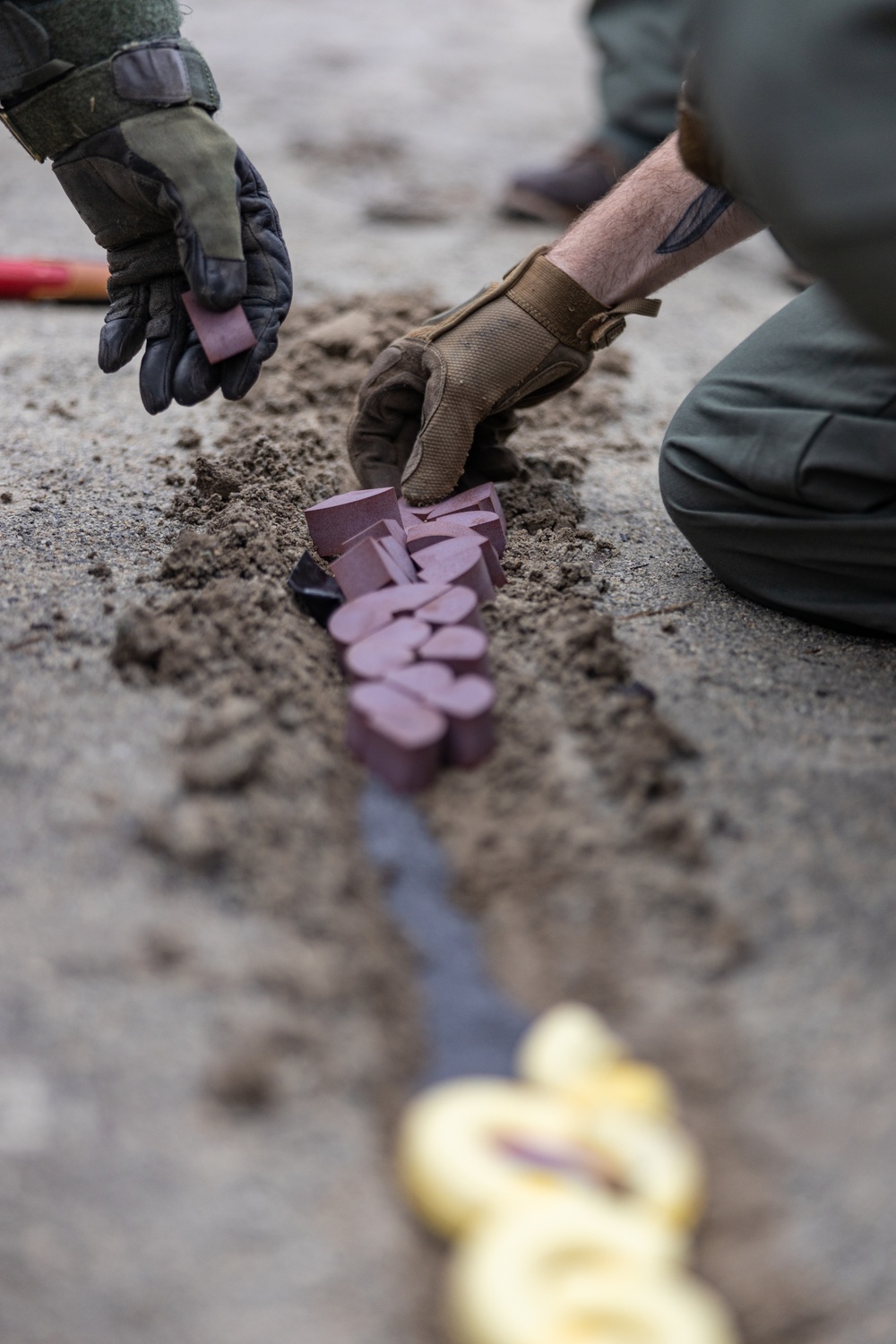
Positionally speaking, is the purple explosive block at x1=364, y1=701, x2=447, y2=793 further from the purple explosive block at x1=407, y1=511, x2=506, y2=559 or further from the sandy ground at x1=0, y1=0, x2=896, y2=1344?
the purple explosive block at x1=407, y1=511, x2=506, y2=559

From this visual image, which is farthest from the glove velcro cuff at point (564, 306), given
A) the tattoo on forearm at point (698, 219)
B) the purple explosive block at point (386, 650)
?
the purple explosive block at point (386, 650)

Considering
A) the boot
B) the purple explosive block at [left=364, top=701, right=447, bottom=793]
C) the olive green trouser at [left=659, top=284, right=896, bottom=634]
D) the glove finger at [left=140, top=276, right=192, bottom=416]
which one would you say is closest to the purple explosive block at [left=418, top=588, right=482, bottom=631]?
the purple explosive block at [left=364, top=701, right=447, bottom=793]

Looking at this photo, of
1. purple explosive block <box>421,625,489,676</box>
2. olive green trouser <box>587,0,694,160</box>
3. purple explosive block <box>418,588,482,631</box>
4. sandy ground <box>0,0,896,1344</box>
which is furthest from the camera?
olive green trouser <box>587,0,694,160</box>

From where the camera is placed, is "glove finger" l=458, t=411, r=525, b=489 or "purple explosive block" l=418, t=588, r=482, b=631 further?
"glove finger" l=458, t=411, r=525, b=489

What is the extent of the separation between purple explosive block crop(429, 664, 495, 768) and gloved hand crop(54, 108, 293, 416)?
2.78ft

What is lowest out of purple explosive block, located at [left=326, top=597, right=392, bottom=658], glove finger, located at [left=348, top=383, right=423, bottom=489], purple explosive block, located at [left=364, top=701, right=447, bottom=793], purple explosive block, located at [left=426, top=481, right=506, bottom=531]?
purple explosive block, located at [left=364, top=701, right=447, bottom=793]

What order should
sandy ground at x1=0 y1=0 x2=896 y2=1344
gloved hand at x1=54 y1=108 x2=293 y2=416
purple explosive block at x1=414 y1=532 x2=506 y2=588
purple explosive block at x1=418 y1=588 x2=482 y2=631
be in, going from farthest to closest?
purple explosive block at x1=414 y1=532 x2=506 y2=588
gloved hand at x1=54 y1=108 x2=293 y2=416
purple explosive block at x1=418 y1=588 x2=482 y2=631
sandy ground at x1=0 y1=0 x2=896 y2=1344

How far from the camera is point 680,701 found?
5.96 ft

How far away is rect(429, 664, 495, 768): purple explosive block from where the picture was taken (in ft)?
5.27

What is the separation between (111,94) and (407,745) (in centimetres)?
128

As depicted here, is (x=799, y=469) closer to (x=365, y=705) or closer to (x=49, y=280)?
(x=365, y=705)

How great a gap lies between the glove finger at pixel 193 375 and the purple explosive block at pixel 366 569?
1.50 feet

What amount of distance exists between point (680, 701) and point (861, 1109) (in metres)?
0.75

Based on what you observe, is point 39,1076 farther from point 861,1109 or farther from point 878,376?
point 878,376
